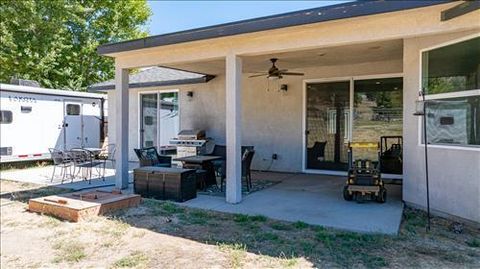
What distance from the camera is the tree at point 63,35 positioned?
16984 mm

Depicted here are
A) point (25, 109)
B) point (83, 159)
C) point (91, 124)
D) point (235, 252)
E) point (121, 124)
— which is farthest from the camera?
point (91, 124)

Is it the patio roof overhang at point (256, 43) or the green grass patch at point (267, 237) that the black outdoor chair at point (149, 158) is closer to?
the patio roof overhang at point (256, 43)

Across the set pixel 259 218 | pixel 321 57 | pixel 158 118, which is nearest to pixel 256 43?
pixel 321 57

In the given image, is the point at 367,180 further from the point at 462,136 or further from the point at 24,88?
the point at 24,88

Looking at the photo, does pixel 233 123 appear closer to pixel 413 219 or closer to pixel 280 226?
pixel 280 226

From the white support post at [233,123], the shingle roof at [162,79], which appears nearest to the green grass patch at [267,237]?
the white support post at [233,123]

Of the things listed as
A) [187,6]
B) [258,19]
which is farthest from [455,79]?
[187,6]

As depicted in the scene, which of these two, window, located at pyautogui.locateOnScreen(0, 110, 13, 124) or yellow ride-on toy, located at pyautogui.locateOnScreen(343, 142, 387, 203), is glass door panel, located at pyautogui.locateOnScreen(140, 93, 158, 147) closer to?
window, located at pyautogui.locateOnScreen(0, 110, 13, 124)

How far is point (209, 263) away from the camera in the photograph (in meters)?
3.66

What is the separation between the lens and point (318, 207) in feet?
18.8

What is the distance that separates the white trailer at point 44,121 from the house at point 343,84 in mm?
4412

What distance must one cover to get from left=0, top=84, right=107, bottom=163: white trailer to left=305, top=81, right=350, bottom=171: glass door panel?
7605mm

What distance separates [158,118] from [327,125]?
17.3 feet

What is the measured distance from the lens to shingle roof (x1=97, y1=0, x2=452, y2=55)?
4.38 meters
